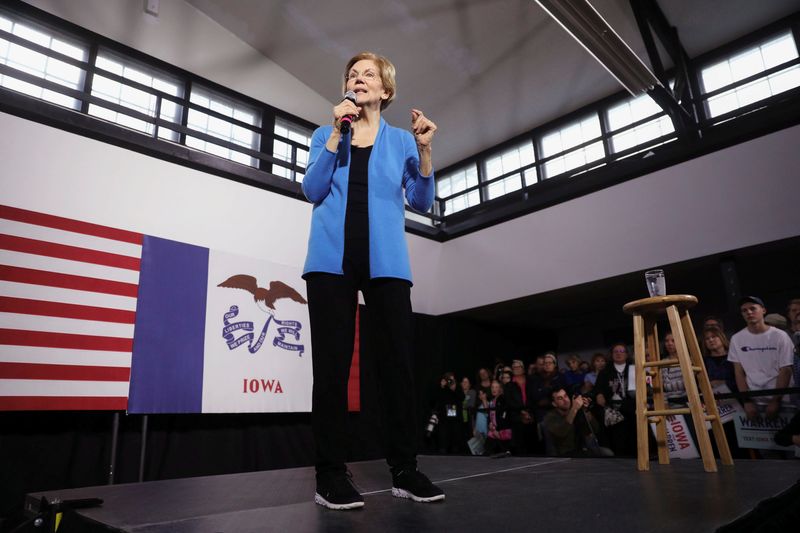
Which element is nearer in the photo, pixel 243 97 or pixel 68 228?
pixel 68 228

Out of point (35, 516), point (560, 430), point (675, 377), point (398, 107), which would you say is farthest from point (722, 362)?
point (398, 107)

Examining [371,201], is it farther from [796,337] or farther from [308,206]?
[308,206]

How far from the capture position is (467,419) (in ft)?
17.4

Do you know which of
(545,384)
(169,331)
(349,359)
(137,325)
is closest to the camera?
(349,359)

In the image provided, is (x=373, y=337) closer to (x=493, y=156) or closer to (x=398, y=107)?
(x=398, y=107)

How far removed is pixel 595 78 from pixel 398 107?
7.90 feet

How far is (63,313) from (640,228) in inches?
184

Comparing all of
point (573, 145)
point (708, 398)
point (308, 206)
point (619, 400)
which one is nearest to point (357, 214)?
point (708, 398)

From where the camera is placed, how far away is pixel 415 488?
1.02 meters

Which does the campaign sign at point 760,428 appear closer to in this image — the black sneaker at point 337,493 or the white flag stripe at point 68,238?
the black sneaker at point 337,493

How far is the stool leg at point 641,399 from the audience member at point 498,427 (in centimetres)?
293

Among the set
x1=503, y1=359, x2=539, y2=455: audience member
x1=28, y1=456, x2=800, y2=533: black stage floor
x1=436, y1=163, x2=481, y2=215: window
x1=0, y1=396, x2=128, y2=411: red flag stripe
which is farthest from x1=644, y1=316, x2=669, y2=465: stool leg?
x1=436, y1=163, x2=481, y2=215: window

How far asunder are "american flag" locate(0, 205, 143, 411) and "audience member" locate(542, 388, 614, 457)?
10.8ft

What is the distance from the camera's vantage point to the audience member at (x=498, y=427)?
4.54m
